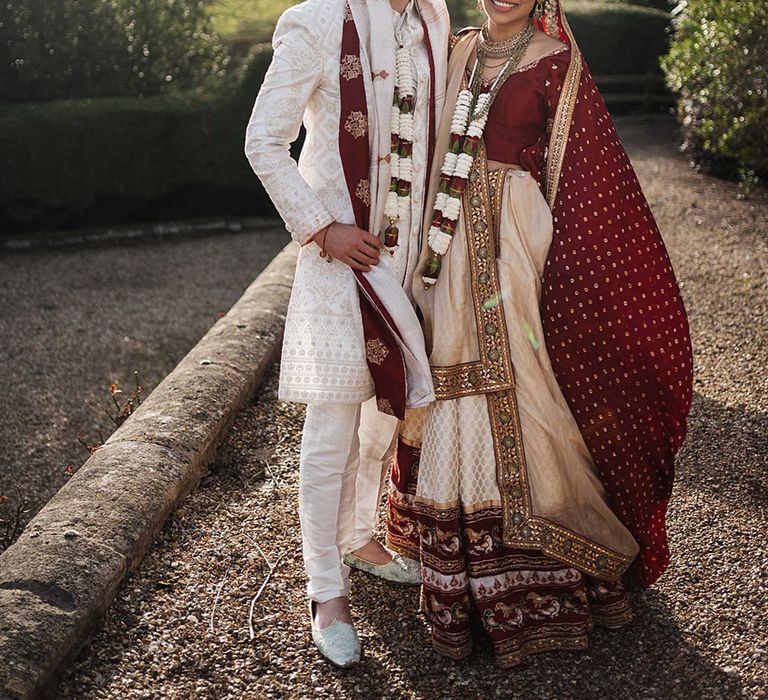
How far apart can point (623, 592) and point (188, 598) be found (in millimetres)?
1287

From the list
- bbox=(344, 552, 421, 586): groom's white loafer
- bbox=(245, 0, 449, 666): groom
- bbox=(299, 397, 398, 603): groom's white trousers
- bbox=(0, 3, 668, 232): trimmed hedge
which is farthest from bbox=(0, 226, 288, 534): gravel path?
bbox=(245, 0, 449, 666): groom

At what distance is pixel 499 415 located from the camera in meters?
2.75

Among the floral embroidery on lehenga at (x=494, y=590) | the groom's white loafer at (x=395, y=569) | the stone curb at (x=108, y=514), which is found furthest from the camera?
the groom's white loafer at (x=395, y=569)

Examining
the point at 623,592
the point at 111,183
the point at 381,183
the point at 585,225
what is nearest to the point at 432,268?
the point at 381,183

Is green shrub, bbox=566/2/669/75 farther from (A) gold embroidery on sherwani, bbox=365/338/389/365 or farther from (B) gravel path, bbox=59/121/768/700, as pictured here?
(A) gold embroidery on sherwani, bbox=365/338/389/365

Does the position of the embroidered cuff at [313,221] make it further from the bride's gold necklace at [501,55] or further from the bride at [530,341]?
the bride's gold necklace at [501,55]

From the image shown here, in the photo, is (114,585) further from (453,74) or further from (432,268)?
(453,74)

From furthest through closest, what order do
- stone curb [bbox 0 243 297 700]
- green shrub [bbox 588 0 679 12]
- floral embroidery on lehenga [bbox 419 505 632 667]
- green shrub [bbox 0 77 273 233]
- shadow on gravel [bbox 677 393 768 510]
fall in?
green shrub [bbox 588 0 679 12]
green shrub [bbox 0 77 273 233]
shadow on gravel [bbox 677 393 768 510]
floral embroidery on lehenga [bbox 419 505 632 667]
stone curb [bbox 0 243 297 700]

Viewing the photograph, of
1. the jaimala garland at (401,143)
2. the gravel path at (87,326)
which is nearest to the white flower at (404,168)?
the jaimala garland at (401,143)

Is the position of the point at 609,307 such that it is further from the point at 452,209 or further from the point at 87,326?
the point at 87,326

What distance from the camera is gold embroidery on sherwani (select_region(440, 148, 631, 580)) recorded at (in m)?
2.72

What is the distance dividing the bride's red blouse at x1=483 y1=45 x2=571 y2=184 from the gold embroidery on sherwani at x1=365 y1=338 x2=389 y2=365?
0.60 meters

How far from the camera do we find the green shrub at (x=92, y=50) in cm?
905

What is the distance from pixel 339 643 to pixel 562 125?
1.54 m
